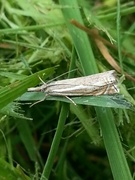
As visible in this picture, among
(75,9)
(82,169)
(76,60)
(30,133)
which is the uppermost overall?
(75,9)

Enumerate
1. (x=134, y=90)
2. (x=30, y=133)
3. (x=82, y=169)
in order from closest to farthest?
(x=134, y=90) < (x=30, y=133) < (x=82, y=169)

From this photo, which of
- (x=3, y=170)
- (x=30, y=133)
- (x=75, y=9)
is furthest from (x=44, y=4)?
(x=3, y=170)

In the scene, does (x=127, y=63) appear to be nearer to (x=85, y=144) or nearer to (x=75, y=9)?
(x=75, y=9)

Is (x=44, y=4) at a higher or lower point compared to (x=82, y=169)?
higher
